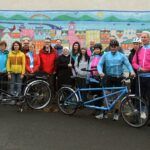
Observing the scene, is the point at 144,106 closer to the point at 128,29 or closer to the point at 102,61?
the point at 102,61

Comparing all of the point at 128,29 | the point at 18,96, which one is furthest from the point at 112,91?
the point at 128,29

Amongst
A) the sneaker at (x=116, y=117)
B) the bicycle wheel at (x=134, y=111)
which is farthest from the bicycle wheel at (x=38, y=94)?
the bicycle wheel at (x=134, y=111)

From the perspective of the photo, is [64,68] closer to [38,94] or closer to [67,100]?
[38,94]

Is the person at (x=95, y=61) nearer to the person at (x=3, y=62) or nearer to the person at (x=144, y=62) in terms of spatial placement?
the person at (x=144, y=62)

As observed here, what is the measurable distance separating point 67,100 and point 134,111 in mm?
1999

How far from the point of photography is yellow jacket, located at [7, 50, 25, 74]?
11.6 m

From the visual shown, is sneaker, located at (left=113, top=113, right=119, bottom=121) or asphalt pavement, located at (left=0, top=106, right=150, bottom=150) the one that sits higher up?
sneaker, located at (left=113, top=113, right=119, bottom=121)

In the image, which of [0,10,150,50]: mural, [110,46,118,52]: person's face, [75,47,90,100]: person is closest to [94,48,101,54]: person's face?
[75,47,90,100]: person

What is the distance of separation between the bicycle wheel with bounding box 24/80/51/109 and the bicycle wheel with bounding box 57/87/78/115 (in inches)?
19.3

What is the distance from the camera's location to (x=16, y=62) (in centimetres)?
1155

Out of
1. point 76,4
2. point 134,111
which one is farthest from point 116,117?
point 76,4

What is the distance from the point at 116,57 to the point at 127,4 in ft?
16.1

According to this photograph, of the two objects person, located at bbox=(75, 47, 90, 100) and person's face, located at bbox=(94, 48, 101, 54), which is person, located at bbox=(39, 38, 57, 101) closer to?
person, located at bbox=(75, 47, 90, 100)

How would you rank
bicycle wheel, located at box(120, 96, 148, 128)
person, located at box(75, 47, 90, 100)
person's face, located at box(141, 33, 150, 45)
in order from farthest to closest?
1. person, located at box(75, 47, 90, 100)
2. person's face, located at box(141, 33, 150, 45)
3. bicycle wheel, located at box(120, 96, 148, 128)
